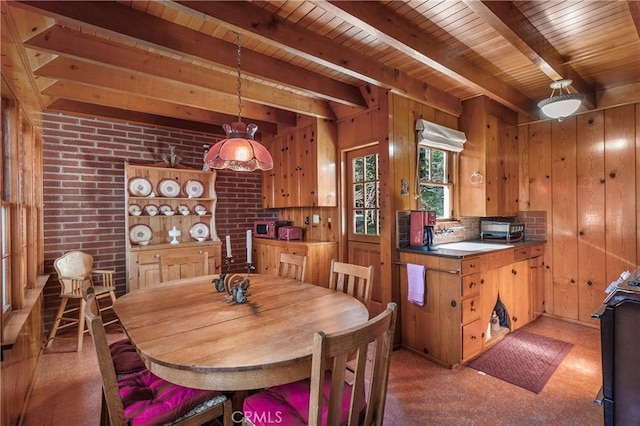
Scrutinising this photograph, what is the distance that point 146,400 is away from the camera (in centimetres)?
134

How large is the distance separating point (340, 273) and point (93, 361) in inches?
89.4

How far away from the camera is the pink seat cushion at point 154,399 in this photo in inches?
49.1

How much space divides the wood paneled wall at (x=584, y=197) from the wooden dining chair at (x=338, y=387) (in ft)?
11.3

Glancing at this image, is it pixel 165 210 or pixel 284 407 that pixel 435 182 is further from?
pixel 165 210

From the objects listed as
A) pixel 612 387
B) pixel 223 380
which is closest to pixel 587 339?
pixel 612 387

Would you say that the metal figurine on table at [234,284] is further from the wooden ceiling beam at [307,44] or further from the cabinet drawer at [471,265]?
the cabinet drawer at [471,265]

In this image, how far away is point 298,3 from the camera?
1.87 metres

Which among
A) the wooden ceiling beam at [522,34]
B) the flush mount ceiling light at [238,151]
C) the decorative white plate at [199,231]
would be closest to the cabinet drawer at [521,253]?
the wooden ceiling beam at [522,34]

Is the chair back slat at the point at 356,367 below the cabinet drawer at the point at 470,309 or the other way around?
the other way around

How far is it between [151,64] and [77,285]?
222 cm

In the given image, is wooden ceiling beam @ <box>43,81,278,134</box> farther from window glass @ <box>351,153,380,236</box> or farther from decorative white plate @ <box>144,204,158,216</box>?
window glass @ <box>351,153,380,236</box>

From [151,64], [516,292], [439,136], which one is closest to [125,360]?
[151,64]

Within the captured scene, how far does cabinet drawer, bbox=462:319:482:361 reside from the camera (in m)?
2.56

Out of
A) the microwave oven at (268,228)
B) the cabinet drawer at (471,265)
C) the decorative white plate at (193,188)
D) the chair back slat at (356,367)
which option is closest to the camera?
the chair back slat at (356,367)
